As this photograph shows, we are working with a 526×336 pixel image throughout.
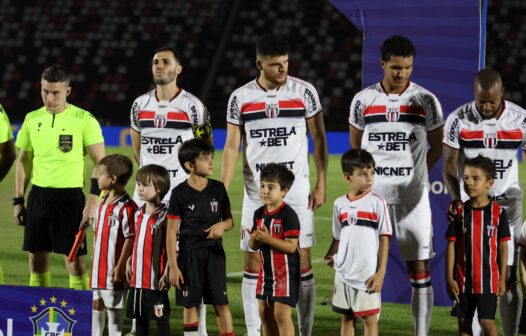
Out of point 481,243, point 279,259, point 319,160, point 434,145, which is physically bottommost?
point 279,259

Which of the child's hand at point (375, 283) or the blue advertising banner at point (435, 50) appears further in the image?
the blue advertising banner at point (435, 50)

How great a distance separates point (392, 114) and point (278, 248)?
1.27 m

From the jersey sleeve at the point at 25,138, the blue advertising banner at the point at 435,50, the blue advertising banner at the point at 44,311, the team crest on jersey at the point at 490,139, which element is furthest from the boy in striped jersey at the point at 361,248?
the jersey sleeve at the point at 25,138

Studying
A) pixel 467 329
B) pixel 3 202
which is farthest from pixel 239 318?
pixel 3 202

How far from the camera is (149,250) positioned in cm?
592

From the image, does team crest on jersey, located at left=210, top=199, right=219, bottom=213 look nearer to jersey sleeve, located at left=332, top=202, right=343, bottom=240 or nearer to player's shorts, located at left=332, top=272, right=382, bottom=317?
jersey sleeve, located at left=332, top=202, right=343, bottom=240

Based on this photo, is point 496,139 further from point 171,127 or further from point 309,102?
point 171,127

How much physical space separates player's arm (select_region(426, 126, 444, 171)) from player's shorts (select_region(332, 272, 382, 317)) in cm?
113

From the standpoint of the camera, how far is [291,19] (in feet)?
109

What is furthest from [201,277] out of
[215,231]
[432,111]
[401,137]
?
[432,111]

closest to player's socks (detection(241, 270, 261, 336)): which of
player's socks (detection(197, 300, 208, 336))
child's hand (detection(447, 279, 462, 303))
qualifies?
player's socks (detection(197, 300, 208, 336))

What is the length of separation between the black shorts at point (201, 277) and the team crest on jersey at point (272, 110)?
39.2 inches

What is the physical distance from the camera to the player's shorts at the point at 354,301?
19.1 ft

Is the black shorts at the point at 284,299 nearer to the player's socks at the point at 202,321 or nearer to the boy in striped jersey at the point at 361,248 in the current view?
the boy in striped jersey at the point at 361,248
